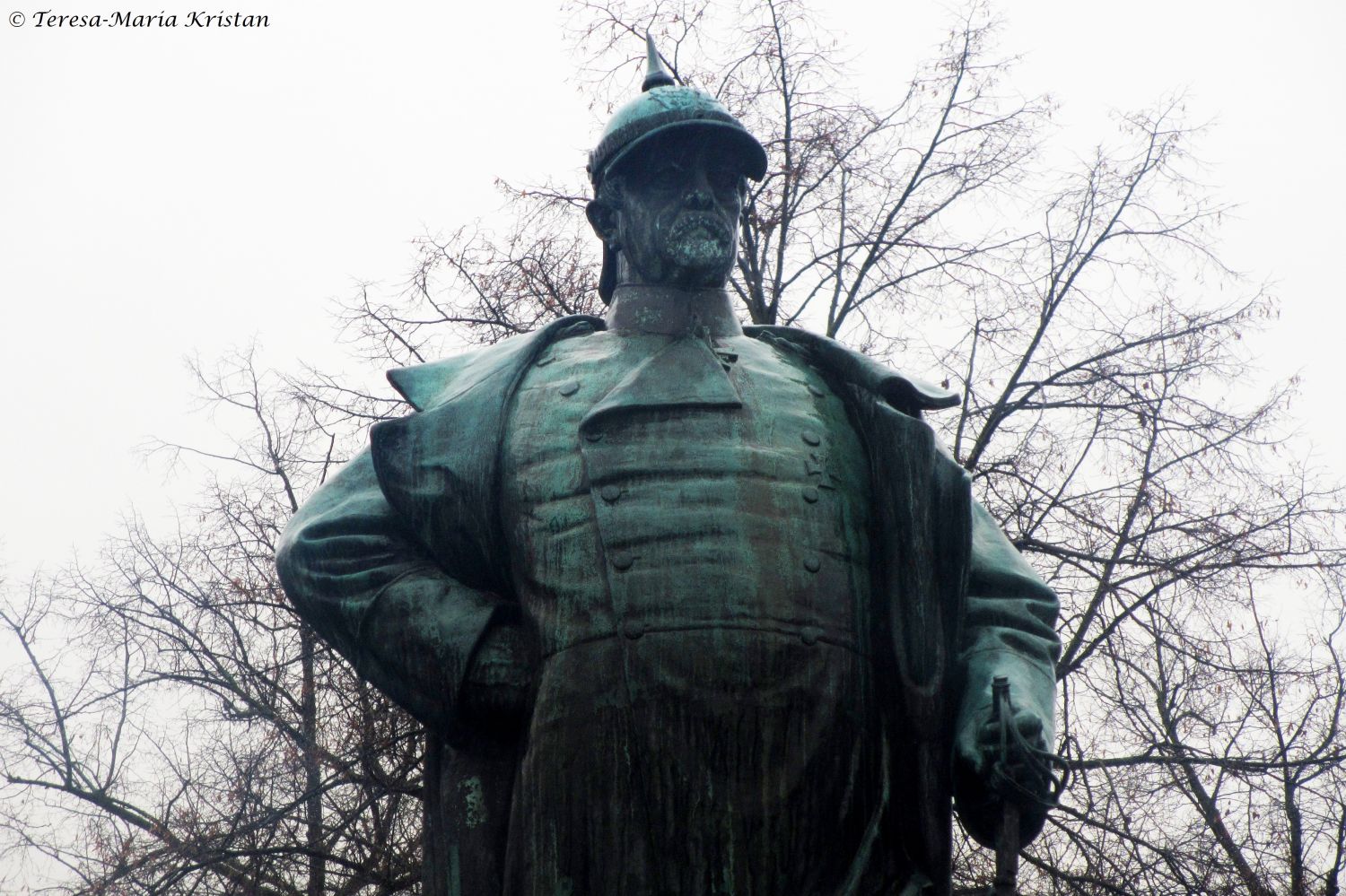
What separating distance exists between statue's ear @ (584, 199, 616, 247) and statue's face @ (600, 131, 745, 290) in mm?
71

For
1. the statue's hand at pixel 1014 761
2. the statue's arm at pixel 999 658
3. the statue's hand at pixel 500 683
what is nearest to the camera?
the statue's hand at pixel 1014 761

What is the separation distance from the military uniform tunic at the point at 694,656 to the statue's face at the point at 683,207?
1.35ft

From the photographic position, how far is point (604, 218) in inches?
175

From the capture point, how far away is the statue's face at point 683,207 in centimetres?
425

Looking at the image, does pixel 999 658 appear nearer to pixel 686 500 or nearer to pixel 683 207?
pixel 686 500

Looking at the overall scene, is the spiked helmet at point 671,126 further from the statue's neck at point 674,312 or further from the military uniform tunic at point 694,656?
the military uniform tunic at point 694,656

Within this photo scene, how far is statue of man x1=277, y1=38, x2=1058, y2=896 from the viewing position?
3.62 m

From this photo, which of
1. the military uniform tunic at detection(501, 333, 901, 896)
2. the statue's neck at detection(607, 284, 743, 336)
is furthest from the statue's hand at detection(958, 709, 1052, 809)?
the statue's neck at detection(607, 284, 743, 336)

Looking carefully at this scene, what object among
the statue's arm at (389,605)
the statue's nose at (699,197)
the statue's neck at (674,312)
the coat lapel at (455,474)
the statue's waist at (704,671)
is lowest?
the statue's waist at (704,671)

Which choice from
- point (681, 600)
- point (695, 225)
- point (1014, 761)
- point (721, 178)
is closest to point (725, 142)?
point (721, 178)

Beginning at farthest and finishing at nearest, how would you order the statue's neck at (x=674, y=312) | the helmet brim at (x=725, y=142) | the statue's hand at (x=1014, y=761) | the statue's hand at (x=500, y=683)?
the statue's neck at (x=674, y=312)
the helmet brim at (x=725, y=142)
the statue's hand at (x=500, y=683)
the statue's hand at (x=1014, y=761)

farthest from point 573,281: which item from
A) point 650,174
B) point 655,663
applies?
point 655,663

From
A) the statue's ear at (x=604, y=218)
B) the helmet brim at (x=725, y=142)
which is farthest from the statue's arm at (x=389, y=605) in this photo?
the helmet brim at (x=725, y=142)

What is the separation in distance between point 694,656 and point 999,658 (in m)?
0.71
